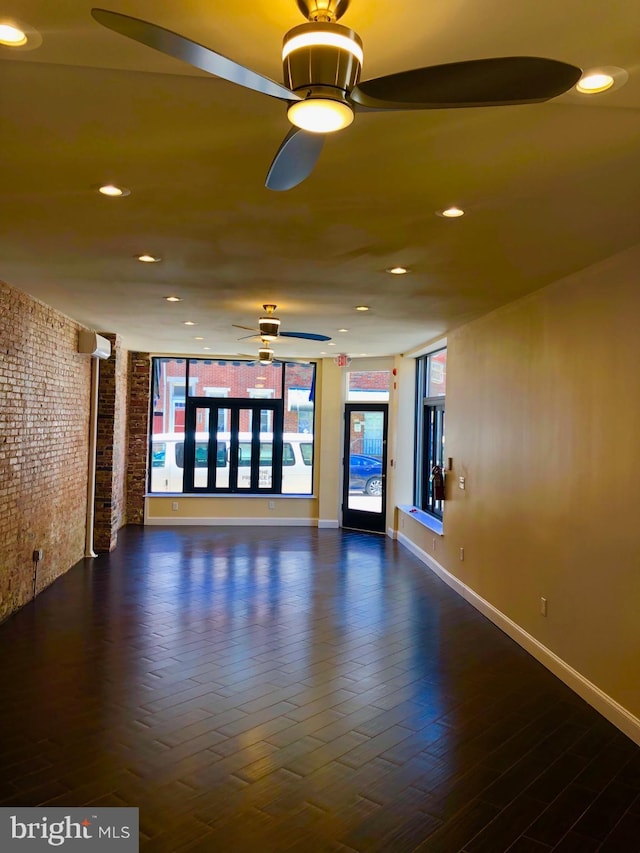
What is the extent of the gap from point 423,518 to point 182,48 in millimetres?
7521

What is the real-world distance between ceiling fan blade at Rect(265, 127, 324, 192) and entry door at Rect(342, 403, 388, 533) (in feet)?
26.7

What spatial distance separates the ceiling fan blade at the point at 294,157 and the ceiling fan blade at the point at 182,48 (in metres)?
0.25

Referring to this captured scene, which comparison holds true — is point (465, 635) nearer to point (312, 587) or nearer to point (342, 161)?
point (312, 587)

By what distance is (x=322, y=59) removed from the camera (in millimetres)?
1458

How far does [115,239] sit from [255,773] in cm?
298

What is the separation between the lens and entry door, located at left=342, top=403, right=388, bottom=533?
10.1m

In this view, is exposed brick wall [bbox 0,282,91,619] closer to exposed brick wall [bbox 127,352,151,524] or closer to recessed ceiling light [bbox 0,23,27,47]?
exposed brick wall [bbox 127,352,151,524]

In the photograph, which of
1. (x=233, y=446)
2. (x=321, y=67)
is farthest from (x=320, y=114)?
(x=233, y=446)

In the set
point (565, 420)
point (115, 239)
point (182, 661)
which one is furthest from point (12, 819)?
point (565, 420)

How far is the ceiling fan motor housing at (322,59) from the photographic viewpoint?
1462mm

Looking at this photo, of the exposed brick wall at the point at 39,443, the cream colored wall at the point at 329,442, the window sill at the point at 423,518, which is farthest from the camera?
the cream colored wall at the point at 329,442

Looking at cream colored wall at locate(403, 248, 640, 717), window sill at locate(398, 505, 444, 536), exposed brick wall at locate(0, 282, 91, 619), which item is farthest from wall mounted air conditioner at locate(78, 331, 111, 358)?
window sill at locate(398, 505, 444, 536)

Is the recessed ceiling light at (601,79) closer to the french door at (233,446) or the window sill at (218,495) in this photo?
the french door at (233,446)

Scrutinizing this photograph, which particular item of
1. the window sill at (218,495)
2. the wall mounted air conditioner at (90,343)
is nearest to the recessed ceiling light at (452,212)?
the wall mounted air conditioner at (90,343)
